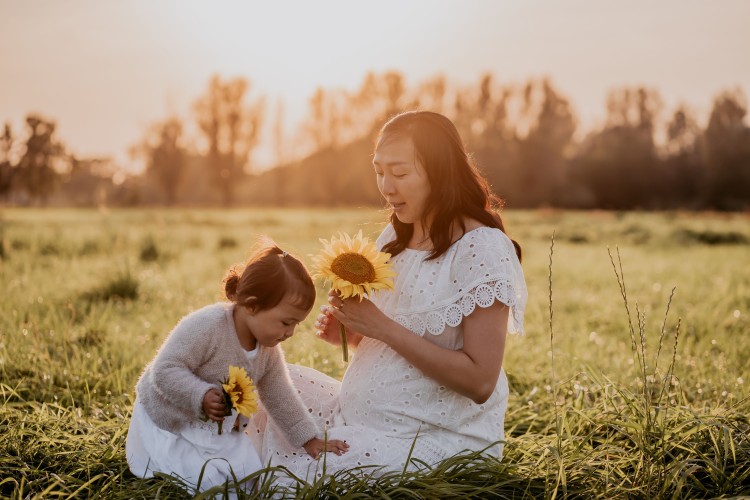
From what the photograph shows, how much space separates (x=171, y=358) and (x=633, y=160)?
48.9 meters

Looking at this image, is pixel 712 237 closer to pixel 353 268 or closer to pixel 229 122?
pixel 353 268

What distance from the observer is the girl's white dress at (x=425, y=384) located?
283cm

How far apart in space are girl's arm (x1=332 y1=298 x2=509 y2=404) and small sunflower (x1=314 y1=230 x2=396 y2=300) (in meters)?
0.10

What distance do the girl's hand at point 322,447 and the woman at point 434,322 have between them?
3 centimetres

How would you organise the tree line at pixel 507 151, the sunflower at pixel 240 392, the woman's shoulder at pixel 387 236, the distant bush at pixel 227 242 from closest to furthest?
the sunflower at pixel 240 392 → the woman's shoulder at pixel 387 236 → the distant bush at pixel 227 242 → the tree line at pixel 507 151

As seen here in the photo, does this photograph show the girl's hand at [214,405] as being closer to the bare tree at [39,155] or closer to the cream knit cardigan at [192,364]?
the cream knit cardigan at [192,364]

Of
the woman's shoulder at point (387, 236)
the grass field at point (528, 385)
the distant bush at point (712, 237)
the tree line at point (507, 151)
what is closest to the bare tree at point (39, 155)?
the grass field at point (528, 385)

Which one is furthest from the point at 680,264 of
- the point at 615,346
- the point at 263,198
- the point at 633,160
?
the point at 263,198

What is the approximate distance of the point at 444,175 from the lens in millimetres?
2955

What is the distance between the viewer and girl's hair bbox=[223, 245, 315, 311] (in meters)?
2.74

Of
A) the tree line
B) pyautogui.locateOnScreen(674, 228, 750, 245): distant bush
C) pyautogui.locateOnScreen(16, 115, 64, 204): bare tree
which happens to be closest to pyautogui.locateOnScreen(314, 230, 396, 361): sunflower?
pyautogui.locateOnScreen(16, 115, 64, 204): bare tree

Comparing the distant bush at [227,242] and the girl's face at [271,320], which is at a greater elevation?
the girl's face at [271,320]

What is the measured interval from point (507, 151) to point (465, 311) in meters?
52.5

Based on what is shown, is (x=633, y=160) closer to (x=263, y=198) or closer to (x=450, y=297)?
(x=263, y=198)
